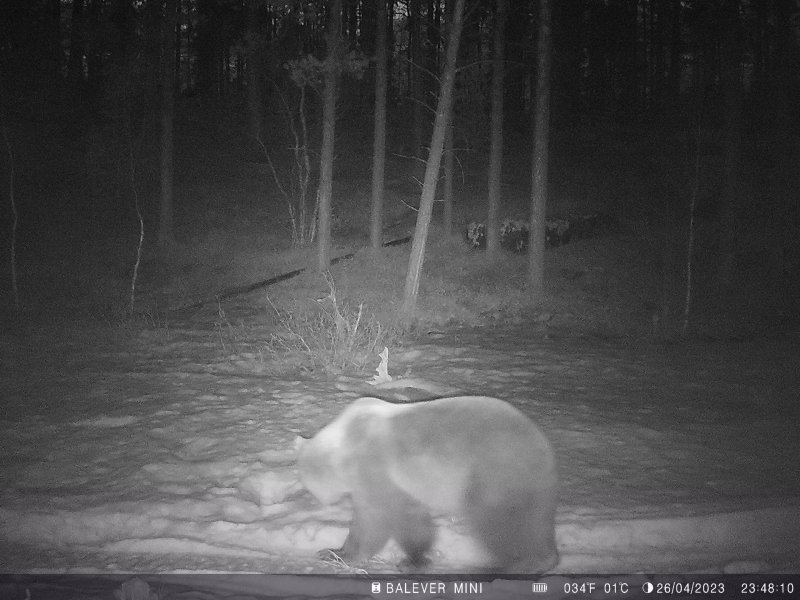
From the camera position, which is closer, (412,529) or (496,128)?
(412,529)

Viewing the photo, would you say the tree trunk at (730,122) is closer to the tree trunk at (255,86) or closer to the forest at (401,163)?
the forest at (401,163)

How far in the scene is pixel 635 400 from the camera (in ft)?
25.7

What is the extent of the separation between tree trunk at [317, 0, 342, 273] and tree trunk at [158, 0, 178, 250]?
6.68 metres

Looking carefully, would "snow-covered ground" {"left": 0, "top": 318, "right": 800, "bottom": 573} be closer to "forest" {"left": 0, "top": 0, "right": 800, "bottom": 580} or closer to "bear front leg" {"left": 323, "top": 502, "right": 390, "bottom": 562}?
"forest" {"left": 0, "top": 0, "right": 800, "bottom": 580}

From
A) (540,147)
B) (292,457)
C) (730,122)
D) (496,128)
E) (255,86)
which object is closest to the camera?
(292,457)

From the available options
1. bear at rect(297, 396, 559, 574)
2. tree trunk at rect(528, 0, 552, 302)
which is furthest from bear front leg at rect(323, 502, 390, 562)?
tree trunk at rect(528, 0, 552, 302)

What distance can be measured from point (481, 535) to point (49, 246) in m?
24.4

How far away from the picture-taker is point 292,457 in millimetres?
5875

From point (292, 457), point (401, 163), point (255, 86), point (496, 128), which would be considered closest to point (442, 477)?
point (292, 457)

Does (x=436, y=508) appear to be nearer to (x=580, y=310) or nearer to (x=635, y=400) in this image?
(x=635, y=400)

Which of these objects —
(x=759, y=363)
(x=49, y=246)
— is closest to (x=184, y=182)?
(x=49, y=246)

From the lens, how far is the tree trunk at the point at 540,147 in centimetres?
1441

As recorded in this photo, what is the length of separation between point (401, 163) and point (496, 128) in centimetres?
1590

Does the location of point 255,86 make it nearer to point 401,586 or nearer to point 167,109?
point 167,109
